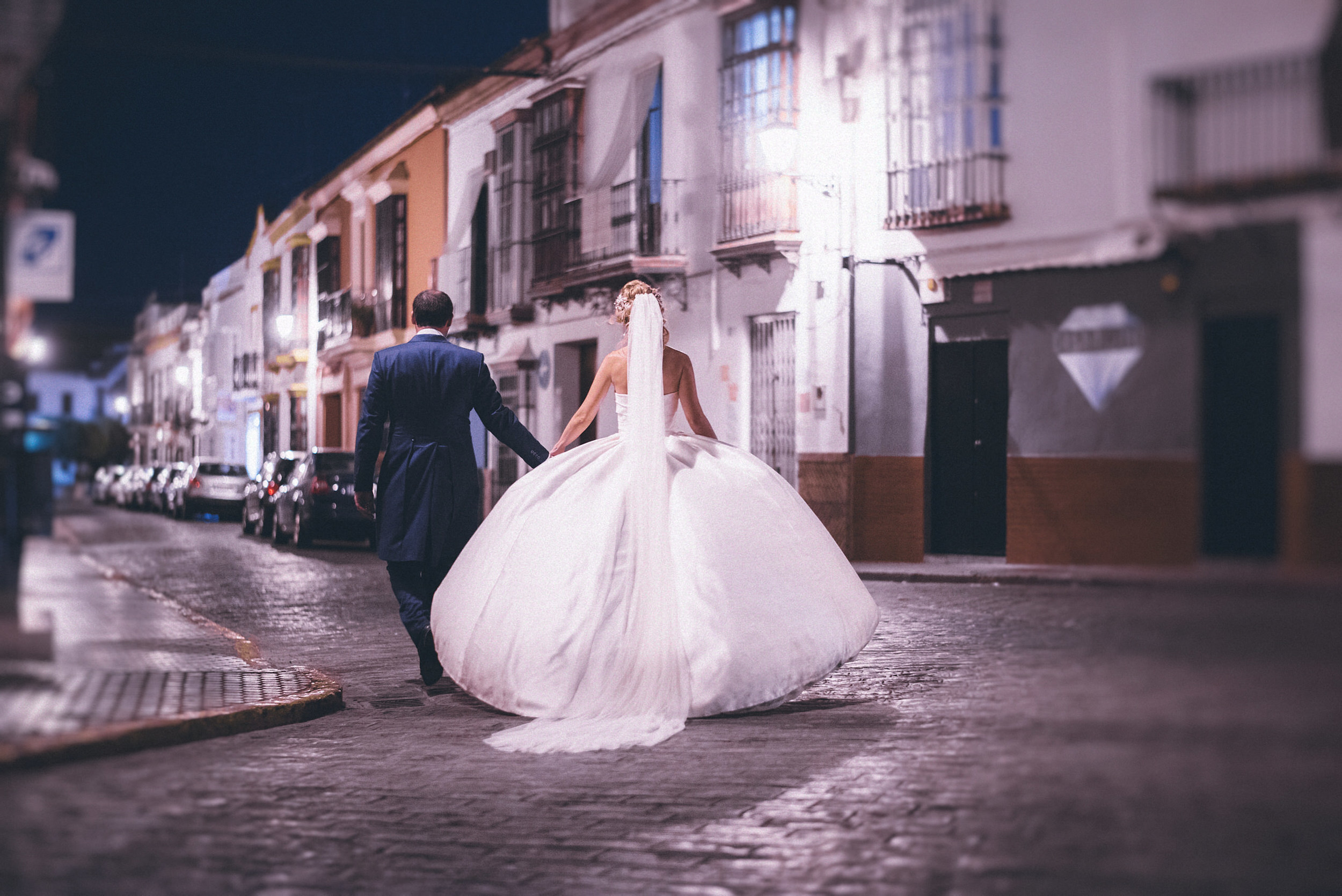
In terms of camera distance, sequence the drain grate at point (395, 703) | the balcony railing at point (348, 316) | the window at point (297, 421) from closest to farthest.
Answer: the window at point (297, 421) → the balcony railing at point (348, 316) → the drain grate at point (395, 703)

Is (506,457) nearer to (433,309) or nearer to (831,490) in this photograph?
(433,309)

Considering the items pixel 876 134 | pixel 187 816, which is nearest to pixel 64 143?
pixel 876 134

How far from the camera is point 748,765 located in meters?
4.38

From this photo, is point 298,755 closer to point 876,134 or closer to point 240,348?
point 240,348

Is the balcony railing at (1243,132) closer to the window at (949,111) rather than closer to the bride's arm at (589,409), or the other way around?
the window at (949,111)

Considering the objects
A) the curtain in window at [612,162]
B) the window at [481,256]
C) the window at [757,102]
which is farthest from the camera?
the window at [481,256]

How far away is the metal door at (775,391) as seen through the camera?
21.2ft

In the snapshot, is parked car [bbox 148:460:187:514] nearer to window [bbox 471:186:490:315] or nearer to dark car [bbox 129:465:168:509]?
dark car [bbox 129:465:168:509]

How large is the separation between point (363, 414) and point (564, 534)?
53.5 inches

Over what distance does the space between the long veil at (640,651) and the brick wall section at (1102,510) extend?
2780mm

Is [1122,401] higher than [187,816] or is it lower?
higher

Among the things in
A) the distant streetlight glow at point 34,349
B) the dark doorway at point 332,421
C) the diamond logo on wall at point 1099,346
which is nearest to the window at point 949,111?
the diamond logo on wall at point 1099,346

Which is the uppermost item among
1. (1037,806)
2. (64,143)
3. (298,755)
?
(64,143)

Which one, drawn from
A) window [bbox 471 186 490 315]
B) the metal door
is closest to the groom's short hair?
window [bbox 471 186 490 315]
